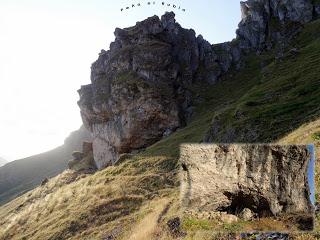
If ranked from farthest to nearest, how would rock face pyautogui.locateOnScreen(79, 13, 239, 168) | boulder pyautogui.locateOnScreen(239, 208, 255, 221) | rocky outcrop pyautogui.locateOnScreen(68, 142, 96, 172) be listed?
1. rocky outcrop pyautogui.locateOnScreen(68, 142, 96, 172)
2. rock face pyautogui.locateOnScreen(79, 13, 239, 168)
3. boulder pyautogui.locateOnScreen(239, 208, 255, 221)

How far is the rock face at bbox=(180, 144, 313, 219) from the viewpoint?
17375mm

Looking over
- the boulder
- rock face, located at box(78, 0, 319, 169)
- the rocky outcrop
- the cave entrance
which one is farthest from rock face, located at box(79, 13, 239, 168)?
the boulder

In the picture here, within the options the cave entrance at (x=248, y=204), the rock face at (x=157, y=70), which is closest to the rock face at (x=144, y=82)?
the rock face at (x=157, y=70)

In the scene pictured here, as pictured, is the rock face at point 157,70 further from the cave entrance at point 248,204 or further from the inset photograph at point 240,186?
the inset photograph at point 240,186

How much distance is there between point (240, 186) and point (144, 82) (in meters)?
97.7

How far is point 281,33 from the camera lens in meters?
126

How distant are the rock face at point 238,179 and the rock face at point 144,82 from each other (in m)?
91.1

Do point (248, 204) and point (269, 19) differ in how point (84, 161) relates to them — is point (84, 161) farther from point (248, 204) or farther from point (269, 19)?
point (248, 204)

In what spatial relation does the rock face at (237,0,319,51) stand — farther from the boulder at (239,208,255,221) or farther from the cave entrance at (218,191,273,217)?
the boulder at (239,208,255,221)

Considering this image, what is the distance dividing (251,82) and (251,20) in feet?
125

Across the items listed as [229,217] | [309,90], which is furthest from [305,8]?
[229,217]

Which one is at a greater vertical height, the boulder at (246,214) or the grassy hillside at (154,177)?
the boulder at (246,214)

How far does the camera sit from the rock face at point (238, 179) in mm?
17375

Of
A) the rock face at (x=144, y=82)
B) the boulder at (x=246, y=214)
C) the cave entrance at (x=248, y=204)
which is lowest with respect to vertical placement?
the boulder at (x=246, y=214)
